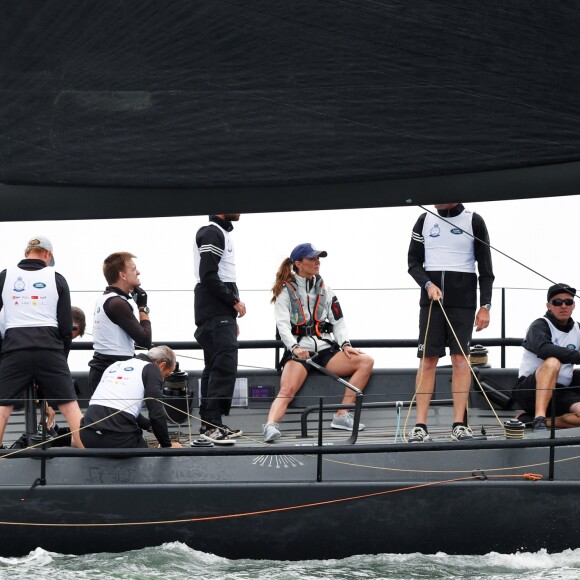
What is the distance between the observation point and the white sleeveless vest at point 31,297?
7027mm

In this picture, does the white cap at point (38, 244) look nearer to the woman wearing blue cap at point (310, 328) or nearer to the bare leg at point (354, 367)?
the woman wearing blue cap at point (310, 328)

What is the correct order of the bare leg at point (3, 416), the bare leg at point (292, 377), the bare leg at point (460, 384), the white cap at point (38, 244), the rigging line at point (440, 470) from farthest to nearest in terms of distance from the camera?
the bare leg at point (292, 377), the bare leg at point (460, 384), the white cap at point (38, 244), the bare leg at point (3, 416), the rigging line at point (440, 470)

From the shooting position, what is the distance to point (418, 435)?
23.5 ft

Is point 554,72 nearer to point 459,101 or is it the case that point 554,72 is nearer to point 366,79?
point 459,101

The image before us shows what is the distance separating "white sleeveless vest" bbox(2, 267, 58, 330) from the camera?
7.03 meters

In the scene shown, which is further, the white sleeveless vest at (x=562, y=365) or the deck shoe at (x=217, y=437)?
the white sleeveless vest at (x=562, y=365)

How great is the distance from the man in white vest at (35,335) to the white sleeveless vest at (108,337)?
28 centimetres

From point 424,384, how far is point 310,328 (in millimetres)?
861

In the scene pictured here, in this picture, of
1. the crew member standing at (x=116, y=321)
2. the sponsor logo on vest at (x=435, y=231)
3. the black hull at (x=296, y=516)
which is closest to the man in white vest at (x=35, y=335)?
the crew member standing at (x=116, y=321)

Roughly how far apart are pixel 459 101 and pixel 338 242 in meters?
16.3

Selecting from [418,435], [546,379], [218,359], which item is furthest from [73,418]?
[546,379]

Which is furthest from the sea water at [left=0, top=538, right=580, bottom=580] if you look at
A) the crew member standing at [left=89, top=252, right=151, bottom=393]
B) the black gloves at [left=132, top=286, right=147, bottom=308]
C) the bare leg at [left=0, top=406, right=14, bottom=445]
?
the black gloves at [left=132, top=286, right=147, bottom=308]

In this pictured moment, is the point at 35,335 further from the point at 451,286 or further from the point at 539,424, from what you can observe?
the point at 539,424

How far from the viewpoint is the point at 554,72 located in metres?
5.16
